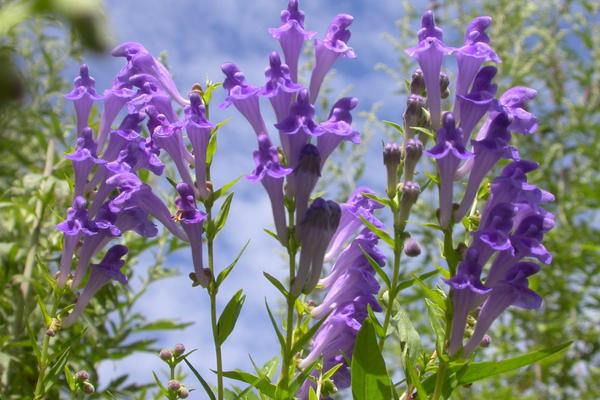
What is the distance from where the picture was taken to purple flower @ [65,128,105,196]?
185cm

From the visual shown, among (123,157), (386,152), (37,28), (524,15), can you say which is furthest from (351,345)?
(524,15)

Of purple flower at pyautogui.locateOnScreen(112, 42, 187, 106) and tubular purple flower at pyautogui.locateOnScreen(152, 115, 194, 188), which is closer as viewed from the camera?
tubular purple flower at pyautogui.locateOnScreen(152, 115, 194, 188)

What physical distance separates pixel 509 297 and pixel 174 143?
35.9 inches

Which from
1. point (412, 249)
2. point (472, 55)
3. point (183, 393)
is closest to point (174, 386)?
point (183, 393)

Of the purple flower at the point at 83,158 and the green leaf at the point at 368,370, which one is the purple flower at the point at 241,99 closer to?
the purple flower at the point at 83,158

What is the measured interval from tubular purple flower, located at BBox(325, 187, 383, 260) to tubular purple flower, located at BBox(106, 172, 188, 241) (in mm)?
431

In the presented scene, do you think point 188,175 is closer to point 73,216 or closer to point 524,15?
point 73,216

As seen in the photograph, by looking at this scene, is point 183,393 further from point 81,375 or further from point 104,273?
point 104,273

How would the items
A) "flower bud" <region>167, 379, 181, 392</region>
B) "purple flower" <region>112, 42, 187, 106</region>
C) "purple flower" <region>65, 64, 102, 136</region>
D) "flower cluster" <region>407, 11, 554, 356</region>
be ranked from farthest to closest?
1. "purple flower" <region>65, 64, 102, 136</region>
2. "purple flower" <region>112, 42, 187, 106</region>
3. "flower bud" <region>167, 379, 181, 392</region>
4. "flower cluster" <region>407, 11, 554, 356</region>

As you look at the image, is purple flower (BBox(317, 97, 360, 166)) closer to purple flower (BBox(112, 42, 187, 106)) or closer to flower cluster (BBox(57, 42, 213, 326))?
flower cluster (BBox(57, 42, 213, 326))

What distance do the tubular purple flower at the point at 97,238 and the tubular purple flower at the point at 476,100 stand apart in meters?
0.91

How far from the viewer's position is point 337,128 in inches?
65.2

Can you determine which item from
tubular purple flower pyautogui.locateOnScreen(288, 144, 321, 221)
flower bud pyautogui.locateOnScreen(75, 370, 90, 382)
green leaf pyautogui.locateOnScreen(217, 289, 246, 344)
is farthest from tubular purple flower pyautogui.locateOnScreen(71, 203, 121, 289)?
tubular purple flower pyautogui.locateOnScreen(288, 144, 321, 221)

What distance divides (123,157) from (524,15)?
5826 mm
